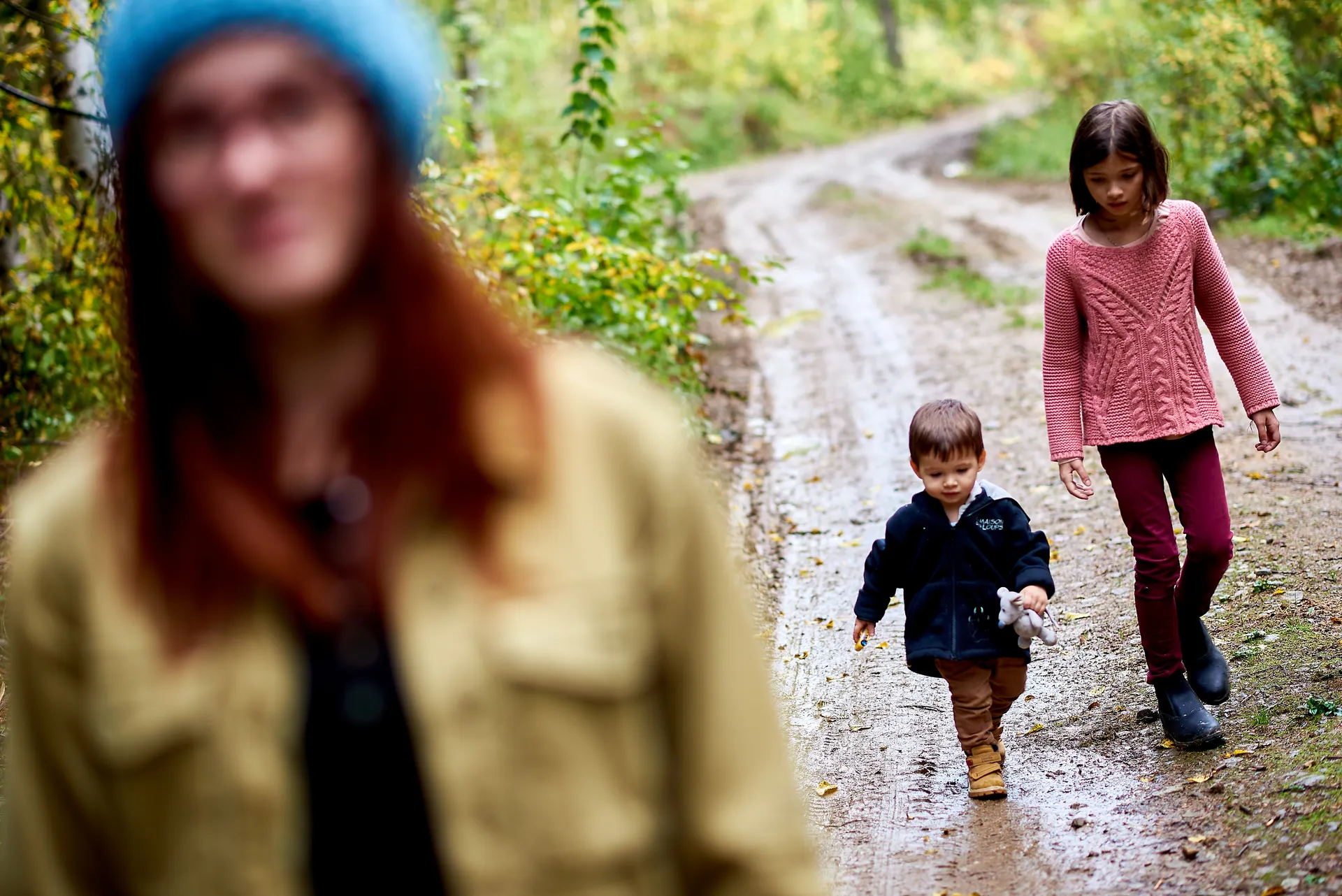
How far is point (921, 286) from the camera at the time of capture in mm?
15266

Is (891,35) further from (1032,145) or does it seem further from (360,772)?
(360,772)

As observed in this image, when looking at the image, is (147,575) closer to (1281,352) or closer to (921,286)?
(1281,352)

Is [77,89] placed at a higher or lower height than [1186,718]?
higher

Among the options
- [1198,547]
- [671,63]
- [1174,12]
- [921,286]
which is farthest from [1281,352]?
[671,63]

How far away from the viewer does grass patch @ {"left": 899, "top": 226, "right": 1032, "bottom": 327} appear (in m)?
13.9

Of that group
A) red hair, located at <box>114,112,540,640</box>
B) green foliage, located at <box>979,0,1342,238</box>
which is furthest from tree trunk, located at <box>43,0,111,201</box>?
green foliage, located at <box>979,0,1342,238</box>

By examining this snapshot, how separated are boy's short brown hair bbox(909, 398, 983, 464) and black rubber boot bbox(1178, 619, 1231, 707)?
1.15 m

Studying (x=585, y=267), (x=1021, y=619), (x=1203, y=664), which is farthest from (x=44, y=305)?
(x=1203, y=664)

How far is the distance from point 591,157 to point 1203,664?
8.36 meters

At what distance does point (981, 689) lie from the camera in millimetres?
5027

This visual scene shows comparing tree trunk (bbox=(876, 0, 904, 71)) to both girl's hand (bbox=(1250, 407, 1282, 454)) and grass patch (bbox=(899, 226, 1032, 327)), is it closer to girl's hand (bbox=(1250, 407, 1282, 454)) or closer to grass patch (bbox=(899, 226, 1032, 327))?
grass patch (bbox=(899, 226, 1032, 327))

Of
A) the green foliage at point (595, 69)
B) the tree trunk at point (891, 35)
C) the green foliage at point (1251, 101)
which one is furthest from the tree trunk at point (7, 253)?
the tree trunk at point (891, 35)

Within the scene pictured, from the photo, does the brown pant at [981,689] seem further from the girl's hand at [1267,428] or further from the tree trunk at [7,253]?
the tree trunk at [7,253]

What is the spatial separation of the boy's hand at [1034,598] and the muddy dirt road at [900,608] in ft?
2.63
